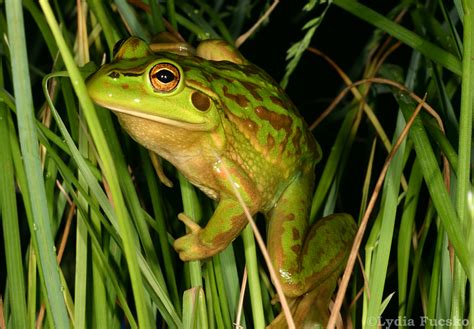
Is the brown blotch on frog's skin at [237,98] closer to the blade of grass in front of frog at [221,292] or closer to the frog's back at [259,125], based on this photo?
the frog's back at [259,125]

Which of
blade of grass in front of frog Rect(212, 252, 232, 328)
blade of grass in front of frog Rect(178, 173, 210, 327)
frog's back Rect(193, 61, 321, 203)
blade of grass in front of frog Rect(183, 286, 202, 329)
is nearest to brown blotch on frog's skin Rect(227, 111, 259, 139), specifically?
frog's back Rect(193, 61, 321, 203)

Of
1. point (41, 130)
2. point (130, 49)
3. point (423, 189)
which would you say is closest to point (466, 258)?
point (130, 49)

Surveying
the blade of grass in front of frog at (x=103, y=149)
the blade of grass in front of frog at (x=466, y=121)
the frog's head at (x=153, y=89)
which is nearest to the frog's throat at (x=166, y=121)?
the frog's head at (x=153, y=89)

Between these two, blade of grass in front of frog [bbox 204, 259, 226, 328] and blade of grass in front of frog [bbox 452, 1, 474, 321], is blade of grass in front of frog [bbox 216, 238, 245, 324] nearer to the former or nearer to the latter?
blade of grass in front of frog [bbox 204, 259, 226, 328]

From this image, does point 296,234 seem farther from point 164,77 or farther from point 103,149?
point 103,149

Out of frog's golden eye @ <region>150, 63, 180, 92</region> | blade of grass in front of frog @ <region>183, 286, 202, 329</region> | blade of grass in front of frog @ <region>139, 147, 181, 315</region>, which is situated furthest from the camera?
blade of grass in front of frog @ <region>139, 147, 181, 315</region>

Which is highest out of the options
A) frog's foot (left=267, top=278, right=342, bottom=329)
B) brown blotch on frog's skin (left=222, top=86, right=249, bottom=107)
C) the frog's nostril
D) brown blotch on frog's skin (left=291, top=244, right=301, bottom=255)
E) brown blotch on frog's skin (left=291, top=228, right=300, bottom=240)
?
the frog's nostril

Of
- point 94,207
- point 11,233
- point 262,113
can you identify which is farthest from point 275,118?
point 11,233
